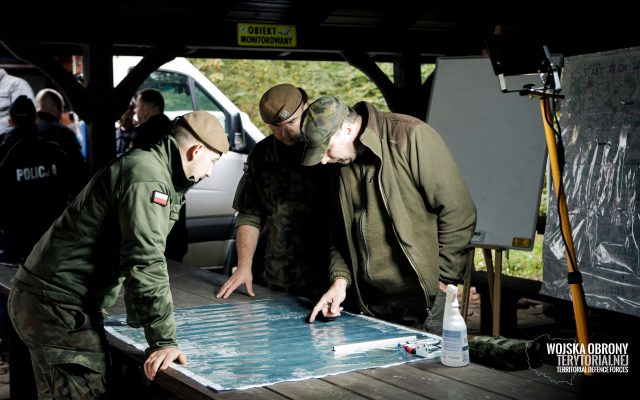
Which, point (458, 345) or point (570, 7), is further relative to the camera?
point (570, 7)

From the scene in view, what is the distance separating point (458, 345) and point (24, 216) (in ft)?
13.5

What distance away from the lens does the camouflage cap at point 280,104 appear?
11.7 ft

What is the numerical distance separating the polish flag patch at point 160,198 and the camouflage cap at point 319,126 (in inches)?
27.1

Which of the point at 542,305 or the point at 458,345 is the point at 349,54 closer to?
the point at 542,305

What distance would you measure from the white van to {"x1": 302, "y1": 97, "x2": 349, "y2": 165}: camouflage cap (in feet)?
15.4

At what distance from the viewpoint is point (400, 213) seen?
328 centimetres

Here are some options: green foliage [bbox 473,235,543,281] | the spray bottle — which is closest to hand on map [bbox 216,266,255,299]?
the spray bottle

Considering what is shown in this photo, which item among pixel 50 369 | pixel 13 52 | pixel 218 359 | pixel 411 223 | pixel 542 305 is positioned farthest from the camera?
pixel 542 305

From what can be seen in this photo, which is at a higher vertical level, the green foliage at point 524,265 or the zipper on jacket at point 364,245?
the zipper on jacket at point 364,245

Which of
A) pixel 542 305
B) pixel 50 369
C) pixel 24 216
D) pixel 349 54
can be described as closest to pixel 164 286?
pixel 50 369

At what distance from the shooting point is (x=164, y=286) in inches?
103

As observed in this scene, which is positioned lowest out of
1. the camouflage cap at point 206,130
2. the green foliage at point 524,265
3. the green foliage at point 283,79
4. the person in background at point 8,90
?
the green foliage at point 524,265

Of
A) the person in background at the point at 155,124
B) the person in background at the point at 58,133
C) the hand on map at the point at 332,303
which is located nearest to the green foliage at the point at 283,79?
the person in background at the point at 58,133

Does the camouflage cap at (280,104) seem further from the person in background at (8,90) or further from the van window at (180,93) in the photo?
the person in background at (8,90)
